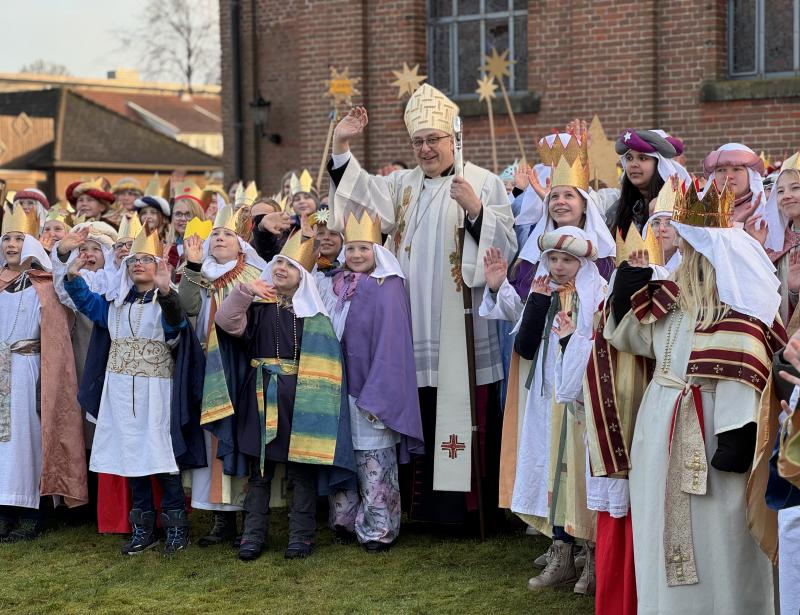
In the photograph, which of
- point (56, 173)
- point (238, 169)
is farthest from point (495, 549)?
point (56, 173)

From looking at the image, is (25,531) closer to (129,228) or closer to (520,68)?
(129,228)

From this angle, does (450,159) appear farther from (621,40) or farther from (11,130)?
(11,130)

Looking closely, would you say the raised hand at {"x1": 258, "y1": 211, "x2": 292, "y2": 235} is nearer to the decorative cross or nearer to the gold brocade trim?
the gold brocade trim

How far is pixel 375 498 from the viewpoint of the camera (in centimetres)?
712

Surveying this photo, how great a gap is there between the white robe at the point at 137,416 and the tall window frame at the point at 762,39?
310 inches

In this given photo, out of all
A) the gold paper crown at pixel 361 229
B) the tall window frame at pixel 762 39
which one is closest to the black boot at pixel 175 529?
the gold paper crown at pixel 361 229

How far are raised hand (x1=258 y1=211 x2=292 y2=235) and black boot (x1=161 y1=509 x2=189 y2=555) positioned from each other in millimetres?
1970

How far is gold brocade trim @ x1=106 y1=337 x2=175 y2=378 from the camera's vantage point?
718cm

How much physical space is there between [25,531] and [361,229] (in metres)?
2.69

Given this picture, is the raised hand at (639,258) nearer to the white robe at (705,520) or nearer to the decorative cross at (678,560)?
the white robe at (705,520)

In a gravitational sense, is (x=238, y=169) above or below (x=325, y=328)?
above

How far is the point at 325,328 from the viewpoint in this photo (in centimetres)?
700

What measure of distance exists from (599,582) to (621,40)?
878cm

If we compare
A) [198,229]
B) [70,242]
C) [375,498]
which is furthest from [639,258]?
[70,242]
